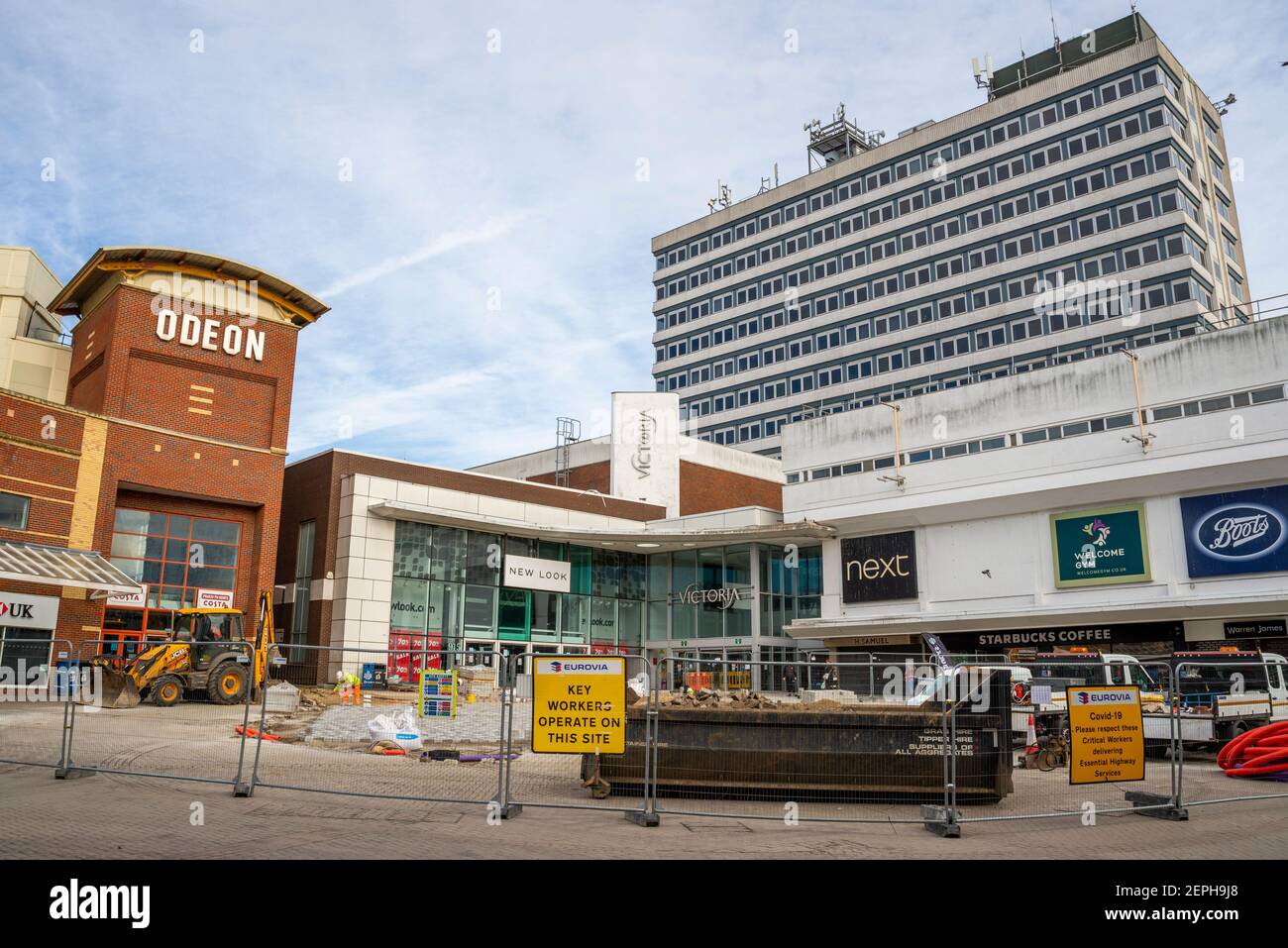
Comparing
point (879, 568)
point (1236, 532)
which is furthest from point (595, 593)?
point (1236, 532)

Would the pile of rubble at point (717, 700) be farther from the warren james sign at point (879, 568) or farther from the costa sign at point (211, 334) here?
the costa sign at point (211, 334)

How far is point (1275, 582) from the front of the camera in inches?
1179

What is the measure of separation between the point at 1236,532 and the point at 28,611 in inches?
1447

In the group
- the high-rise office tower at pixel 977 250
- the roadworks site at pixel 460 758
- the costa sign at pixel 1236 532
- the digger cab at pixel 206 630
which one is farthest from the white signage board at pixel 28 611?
the high-rise office tower at pixel 977 250

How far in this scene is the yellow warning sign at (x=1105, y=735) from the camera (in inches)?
444

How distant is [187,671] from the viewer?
76.6 ft

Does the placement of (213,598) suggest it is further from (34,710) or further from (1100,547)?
(1100,547)

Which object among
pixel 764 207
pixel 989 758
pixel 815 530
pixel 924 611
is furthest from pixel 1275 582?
pixel 764 207

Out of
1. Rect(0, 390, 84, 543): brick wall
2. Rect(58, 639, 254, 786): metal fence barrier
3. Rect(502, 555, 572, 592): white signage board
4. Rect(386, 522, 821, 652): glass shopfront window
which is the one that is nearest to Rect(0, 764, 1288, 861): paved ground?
Rect(58, 639, 254, 786): metal fence barrier

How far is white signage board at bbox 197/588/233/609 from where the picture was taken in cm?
3256

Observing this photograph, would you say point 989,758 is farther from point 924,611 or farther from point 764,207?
point 764,207

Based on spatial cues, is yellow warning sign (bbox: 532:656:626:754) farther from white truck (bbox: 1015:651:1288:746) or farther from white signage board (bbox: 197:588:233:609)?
white signage board (bbox: 197:588:233:609)

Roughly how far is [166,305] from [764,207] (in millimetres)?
56452
